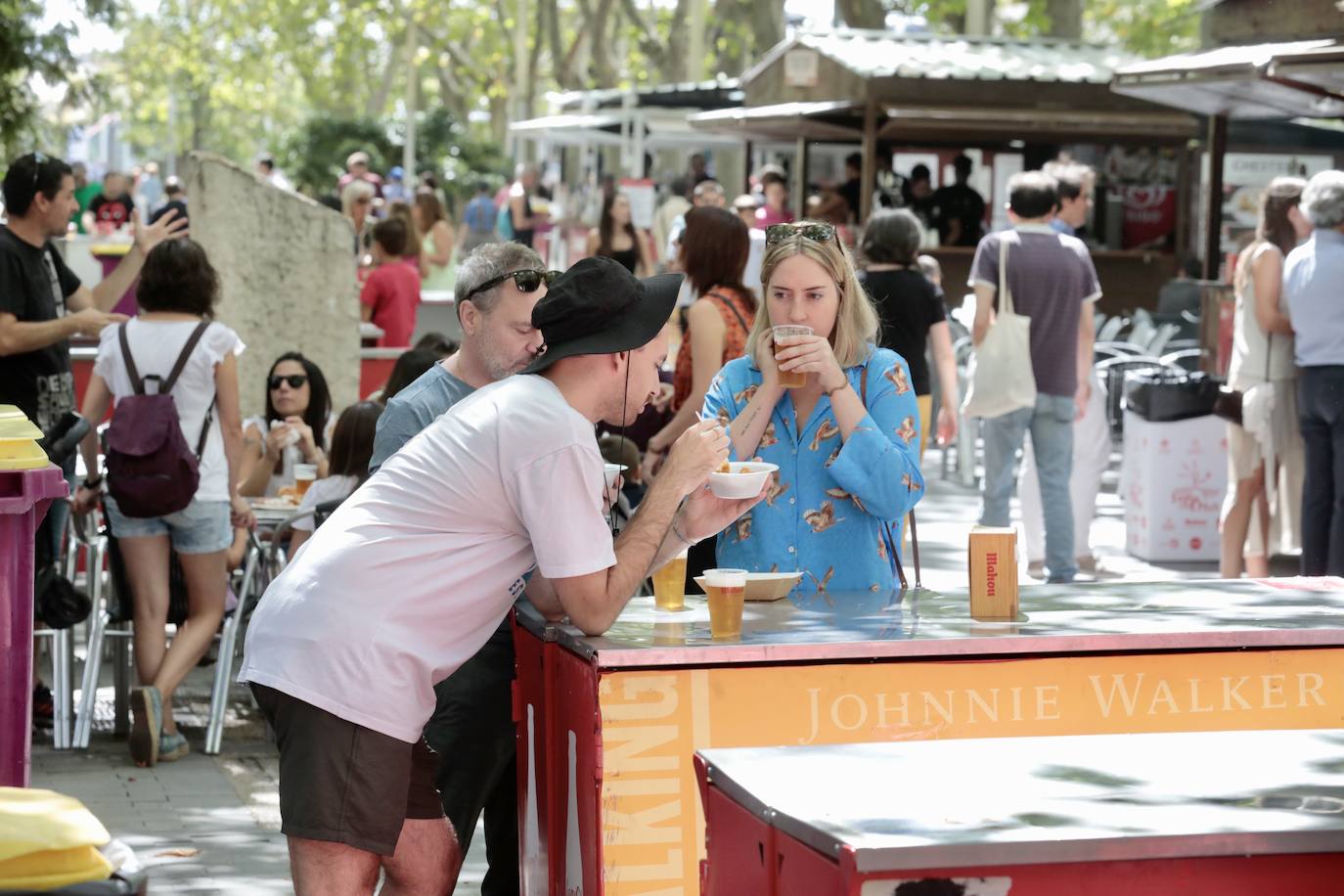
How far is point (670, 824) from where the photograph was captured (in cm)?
411

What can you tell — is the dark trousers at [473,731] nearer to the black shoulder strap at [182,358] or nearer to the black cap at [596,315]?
the black cap at [596,315]

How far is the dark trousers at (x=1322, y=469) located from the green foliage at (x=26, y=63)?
30.6 ft

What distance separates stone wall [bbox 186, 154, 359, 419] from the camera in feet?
38.4

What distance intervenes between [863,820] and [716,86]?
25405 mm

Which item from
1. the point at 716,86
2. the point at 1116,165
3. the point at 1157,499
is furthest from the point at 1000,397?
the point at 716,86

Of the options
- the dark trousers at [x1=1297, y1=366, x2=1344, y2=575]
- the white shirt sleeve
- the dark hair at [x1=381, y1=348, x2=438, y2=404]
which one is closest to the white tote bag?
the dark trousers at [x1=1297, y1=366, x2=1344, y2=575]

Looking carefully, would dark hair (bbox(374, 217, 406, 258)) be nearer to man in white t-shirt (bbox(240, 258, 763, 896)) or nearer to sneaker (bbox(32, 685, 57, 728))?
sneaker (bbox(32, 685, 57, 728))

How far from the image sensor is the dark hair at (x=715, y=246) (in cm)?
786

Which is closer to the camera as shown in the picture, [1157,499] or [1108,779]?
[1108,779]

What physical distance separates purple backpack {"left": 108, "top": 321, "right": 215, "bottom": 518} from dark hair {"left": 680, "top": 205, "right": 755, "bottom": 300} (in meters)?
2.06

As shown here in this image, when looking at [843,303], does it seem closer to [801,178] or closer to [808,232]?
[808,232]

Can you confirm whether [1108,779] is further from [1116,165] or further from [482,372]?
[1116,165]

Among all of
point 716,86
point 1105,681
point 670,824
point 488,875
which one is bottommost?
point 488,875

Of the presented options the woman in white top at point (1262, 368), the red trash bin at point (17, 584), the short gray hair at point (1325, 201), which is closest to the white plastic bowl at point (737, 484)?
the red trash bin at point (17, 584)
